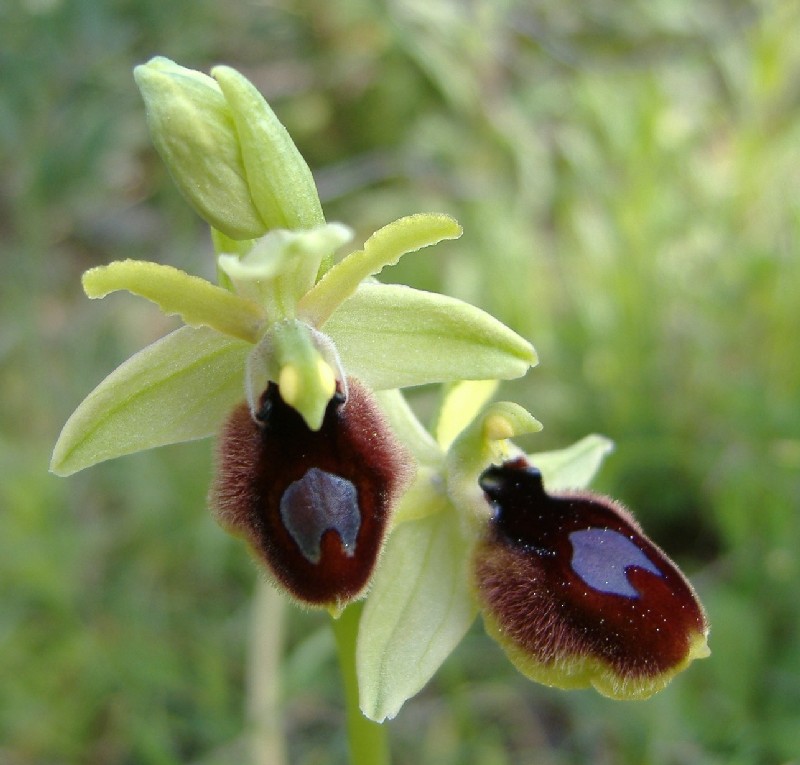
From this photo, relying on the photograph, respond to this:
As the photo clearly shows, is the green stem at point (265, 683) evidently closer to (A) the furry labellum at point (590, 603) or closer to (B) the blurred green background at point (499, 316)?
(B) the blurred green background at point (499, 316)

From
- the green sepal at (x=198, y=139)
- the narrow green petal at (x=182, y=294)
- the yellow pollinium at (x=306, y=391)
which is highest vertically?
the green sepal at (x=198, y=139)

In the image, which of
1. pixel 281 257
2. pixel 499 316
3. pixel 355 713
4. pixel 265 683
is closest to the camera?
pixel 281 257

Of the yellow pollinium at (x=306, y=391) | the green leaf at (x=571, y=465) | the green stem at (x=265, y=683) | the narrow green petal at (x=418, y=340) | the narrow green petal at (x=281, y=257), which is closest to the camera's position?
the narrow green petal at (x=281, y=257)

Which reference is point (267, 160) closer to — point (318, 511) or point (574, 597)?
point (318, 511)

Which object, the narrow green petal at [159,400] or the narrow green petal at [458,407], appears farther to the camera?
the narrow green petal at [458,407]

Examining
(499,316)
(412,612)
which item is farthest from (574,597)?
(499,316)

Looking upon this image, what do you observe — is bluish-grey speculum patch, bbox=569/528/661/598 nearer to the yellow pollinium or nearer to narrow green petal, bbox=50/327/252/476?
the yellow pollinium

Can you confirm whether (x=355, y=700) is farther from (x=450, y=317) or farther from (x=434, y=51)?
(x=434, y=51)

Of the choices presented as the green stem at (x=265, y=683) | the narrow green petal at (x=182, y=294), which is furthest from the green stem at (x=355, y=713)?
the green stem at (x=265, y=683)

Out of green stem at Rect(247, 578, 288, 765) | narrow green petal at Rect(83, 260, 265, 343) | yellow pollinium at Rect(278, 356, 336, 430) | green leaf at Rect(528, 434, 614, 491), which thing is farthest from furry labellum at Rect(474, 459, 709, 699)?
green stem at Rect(247, 578, 288, 765)
